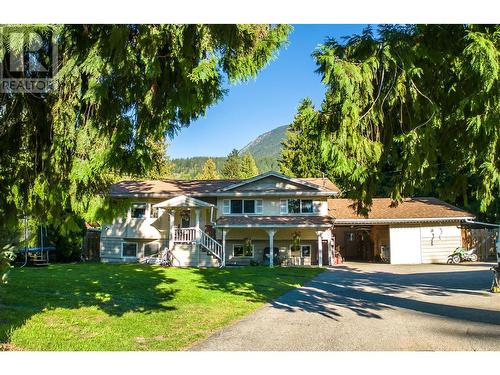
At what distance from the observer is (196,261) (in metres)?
22.1

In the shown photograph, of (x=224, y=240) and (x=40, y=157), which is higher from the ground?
(x=40, y=157)

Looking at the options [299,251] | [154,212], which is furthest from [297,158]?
[154,212]

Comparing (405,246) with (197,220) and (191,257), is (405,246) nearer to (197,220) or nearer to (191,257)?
(197,220)

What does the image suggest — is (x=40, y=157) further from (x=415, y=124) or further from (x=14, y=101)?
(x=415, y=124)

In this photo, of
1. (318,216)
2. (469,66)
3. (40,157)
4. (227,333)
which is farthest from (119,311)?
(318,216)

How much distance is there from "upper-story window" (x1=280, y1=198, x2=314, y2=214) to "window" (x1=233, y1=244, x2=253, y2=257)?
9.33ft

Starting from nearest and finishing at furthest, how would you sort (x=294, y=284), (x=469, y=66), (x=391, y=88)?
(x=469, y=66), (x=391, y=88), (x=294, y=284)

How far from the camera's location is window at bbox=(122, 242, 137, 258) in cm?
2472

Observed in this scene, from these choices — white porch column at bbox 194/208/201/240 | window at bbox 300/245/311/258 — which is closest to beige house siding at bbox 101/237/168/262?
white porch column at bbox 194/208/201/240

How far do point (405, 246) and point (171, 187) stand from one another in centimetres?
1357

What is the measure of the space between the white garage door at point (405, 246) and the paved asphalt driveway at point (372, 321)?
1096 centimetres

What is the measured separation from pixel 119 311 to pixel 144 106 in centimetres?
521

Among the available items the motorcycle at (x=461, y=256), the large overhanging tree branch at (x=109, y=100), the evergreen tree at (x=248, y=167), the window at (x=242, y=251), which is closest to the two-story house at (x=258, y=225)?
the window at (x=242, y=251)

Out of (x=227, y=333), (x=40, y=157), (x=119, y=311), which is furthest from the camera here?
(x=119, y=311)
